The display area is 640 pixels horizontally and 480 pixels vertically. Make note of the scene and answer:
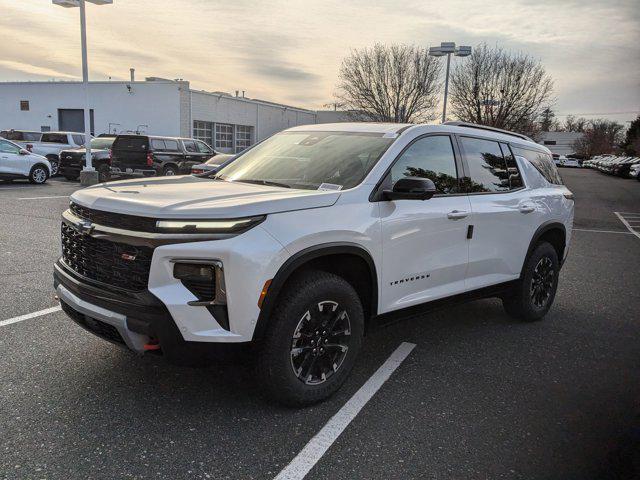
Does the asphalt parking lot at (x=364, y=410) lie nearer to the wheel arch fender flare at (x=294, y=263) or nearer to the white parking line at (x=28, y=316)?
the white parking line at (x=28, y=316)

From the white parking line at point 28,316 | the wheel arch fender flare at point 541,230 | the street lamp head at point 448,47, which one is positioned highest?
the street lamp head at point 448,47

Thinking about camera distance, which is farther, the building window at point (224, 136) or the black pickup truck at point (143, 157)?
the building window at point (224, 136)

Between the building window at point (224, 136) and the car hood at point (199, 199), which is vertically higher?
the building window at point (224, 136)

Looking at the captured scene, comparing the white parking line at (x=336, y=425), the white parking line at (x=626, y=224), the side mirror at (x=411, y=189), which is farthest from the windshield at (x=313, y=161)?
the white parking line at (x=626, y=224)

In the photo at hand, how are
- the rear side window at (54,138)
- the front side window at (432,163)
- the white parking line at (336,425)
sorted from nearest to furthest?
the white parking line at (336,425) < the front side window at (432,163) < the rear side window at (54,138)

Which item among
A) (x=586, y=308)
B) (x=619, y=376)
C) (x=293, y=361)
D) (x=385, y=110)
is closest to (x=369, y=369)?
(x=293, y=361)

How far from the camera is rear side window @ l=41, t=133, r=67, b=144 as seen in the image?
22.4 meters

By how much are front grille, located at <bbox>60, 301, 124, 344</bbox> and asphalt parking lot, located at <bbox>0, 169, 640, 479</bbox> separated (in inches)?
18.6

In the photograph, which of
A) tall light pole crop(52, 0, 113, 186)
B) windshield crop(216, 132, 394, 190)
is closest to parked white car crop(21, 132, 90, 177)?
tall light pole crop(52, 0, 113, 186)

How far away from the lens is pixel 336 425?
3203mm

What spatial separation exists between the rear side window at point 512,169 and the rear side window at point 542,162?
0.14 metres

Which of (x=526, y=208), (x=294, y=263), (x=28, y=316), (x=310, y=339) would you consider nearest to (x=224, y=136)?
(x=28, y=316)

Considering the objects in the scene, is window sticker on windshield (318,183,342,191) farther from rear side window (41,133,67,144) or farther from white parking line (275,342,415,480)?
rear side window (41,133,67,144)

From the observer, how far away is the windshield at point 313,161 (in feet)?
12.5
